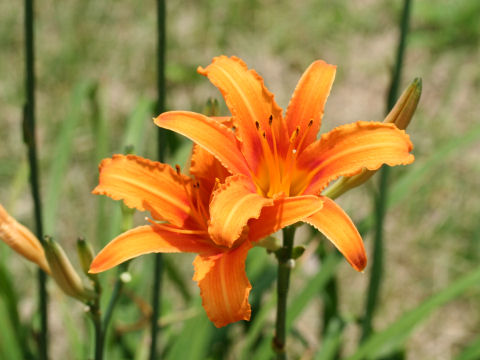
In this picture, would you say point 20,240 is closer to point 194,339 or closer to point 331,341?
point 194,339

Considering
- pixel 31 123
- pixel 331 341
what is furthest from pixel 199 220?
pixel 331 341

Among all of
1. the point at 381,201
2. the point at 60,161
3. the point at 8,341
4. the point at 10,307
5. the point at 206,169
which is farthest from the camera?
the point at 60,161

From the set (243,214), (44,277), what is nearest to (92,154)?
(44,277)

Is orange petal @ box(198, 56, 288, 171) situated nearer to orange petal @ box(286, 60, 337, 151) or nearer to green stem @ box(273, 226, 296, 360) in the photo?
orange petal @ box(286, 60, 337, 151)

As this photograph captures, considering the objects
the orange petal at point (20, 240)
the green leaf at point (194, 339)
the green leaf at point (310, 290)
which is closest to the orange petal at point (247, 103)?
the orange petal at point (20, 240)

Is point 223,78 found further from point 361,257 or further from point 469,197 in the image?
point 469,197

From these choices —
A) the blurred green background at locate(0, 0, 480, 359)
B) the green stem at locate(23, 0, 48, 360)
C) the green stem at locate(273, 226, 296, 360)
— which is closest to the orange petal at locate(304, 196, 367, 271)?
the green stem at locate(273, 226, 296, 360)
